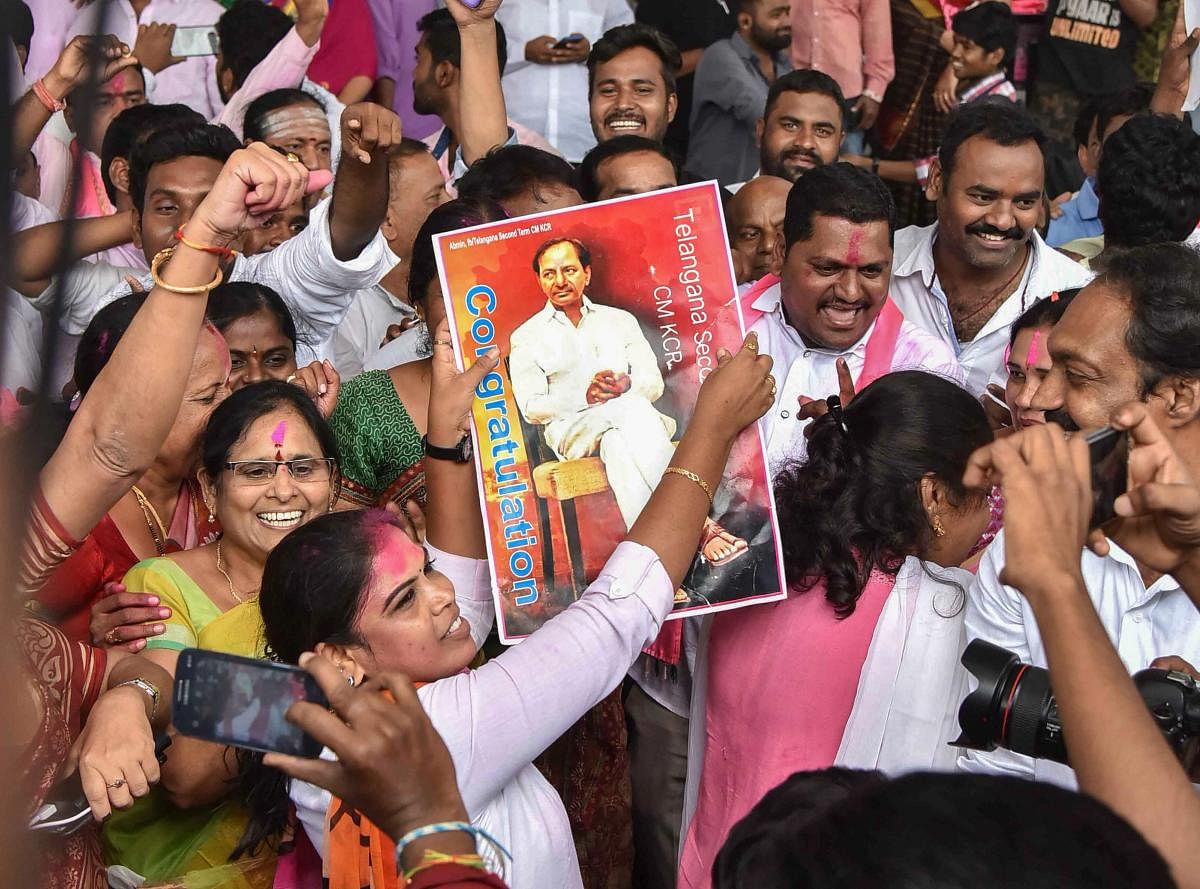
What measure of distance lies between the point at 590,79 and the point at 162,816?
3623 millimetres

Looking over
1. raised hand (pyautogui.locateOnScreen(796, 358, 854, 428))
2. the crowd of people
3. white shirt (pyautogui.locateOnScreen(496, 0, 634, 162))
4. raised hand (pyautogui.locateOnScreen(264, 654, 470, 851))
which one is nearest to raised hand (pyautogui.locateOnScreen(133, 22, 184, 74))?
the crowd of people

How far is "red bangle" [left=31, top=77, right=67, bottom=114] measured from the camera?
85 cm

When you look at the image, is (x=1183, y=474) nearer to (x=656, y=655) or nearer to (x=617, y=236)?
(x=617, y=236)

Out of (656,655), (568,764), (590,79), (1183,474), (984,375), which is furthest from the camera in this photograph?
(590,79)

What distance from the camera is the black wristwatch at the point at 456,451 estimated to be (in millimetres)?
2410

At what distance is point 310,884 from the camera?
2.32 meters

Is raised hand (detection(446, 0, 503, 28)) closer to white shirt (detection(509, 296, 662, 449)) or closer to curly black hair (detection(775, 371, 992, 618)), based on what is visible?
white shirt (detection(509, 296, 662, 449))

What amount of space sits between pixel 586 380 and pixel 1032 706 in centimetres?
103

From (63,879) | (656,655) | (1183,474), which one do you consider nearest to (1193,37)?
(656,655)

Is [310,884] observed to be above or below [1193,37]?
below

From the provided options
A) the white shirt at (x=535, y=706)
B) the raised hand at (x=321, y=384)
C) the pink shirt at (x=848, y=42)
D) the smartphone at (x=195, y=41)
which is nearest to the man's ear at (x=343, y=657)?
the white shirt at (x=535, y=706)

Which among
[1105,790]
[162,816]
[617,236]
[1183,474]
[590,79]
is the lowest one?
[162,816]

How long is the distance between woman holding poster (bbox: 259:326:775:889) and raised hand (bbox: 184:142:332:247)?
50cm

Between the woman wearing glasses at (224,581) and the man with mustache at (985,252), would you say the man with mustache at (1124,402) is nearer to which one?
the woman wearing glasses at (224,581)
